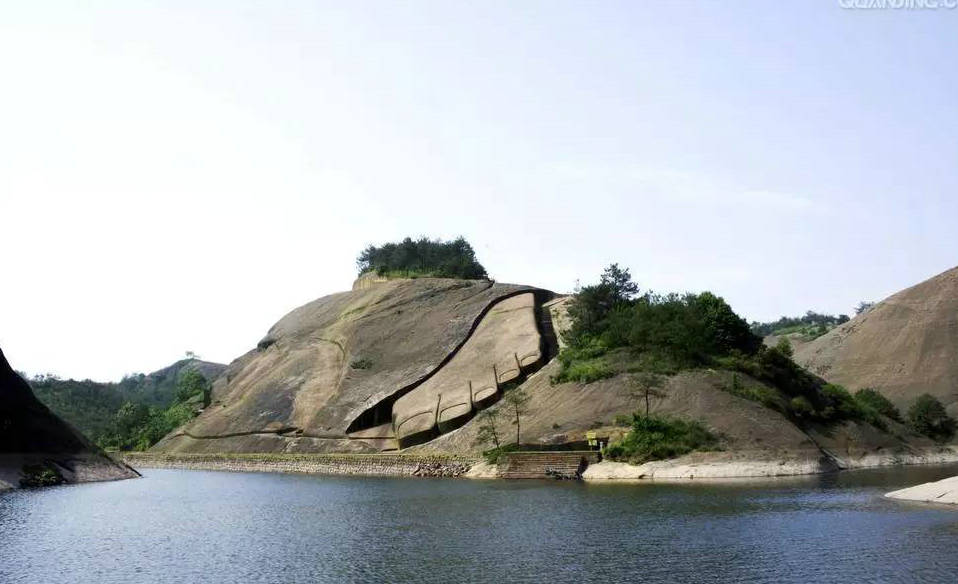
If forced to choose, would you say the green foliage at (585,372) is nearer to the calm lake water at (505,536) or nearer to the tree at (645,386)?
the tree at (645,386)

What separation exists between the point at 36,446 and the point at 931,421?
237ft

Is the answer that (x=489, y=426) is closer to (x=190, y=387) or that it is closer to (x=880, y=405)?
(x=880, y=405)

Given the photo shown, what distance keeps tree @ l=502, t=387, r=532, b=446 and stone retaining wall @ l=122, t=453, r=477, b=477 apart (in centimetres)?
568

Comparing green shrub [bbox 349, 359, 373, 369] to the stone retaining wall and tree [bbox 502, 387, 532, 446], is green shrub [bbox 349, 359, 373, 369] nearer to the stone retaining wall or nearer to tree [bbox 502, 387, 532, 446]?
the stone retaining wall

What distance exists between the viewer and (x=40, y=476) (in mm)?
65938

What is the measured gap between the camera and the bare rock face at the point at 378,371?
85.4 m

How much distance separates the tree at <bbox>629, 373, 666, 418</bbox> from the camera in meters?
67.6

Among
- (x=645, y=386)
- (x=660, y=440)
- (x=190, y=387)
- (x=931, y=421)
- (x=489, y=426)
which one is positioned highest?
(x=190, y=387)

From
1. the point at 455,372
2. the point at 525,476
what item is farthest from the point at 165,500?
the point at 455,372

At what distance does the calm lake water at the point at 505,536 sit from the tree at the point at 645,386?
43.4 ft

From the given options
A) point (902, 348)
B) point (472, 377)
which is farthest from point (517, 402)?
point (902, 348)

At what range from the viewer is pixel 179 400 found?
412 feet

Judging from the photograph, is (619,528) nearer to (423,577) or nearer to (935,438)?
(423,577)

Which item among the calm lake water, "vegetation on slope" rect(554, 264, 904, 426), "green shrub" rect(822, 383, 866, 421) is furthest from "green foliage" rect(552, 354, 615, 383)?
the calm lake water
